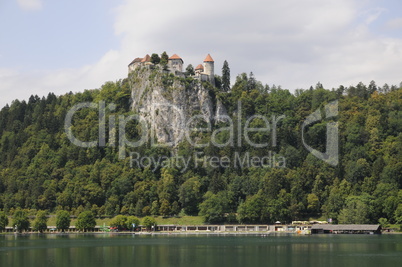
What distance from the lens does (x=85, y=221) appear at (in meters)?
156

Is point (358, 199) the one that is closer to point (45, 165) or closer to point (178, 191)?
point (178, 191)

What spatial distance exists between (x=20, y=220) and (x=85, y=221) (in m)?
16.1

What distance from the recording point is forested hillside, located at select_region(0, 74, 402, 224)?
14738 cm

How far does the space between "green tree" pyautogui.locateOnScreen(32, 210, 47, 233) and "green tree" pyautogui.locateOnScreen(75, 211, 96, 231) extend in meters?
8.64

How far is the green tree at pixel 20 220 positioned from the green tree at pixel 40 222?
83.8 inches

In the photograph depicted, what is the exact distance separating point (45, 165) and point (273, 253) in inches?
4740

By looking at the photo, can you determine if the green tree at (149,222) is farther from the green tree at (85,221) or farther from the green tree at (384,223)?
the green tree at (384,223)

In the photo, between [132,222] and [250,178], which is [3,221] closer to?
[132,222]

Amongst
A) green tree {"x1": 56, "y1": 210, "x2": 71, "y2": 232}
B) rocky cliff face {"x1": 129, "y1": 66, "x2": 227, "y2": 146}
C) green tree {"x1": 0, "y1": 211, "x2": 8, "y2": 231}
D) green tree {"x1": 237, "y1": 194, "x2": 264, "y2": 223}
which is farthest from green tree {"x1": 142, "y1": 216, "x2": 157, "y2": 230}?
rocky cliff face {"x1": 129, "y1": 66, "x2": 227, "y2": 146}

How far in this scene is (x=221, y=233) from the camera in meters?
145

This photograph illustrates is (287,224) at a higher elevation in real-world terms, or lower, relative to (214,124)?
lower

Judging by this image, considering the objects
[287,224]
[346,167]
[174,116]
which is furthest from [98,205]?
[346,167]

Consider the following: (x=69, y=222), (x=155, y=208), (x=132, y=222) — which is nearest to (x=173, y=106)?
(x=155, y=208)

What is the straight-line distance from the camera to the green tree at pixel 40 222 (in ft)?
520
